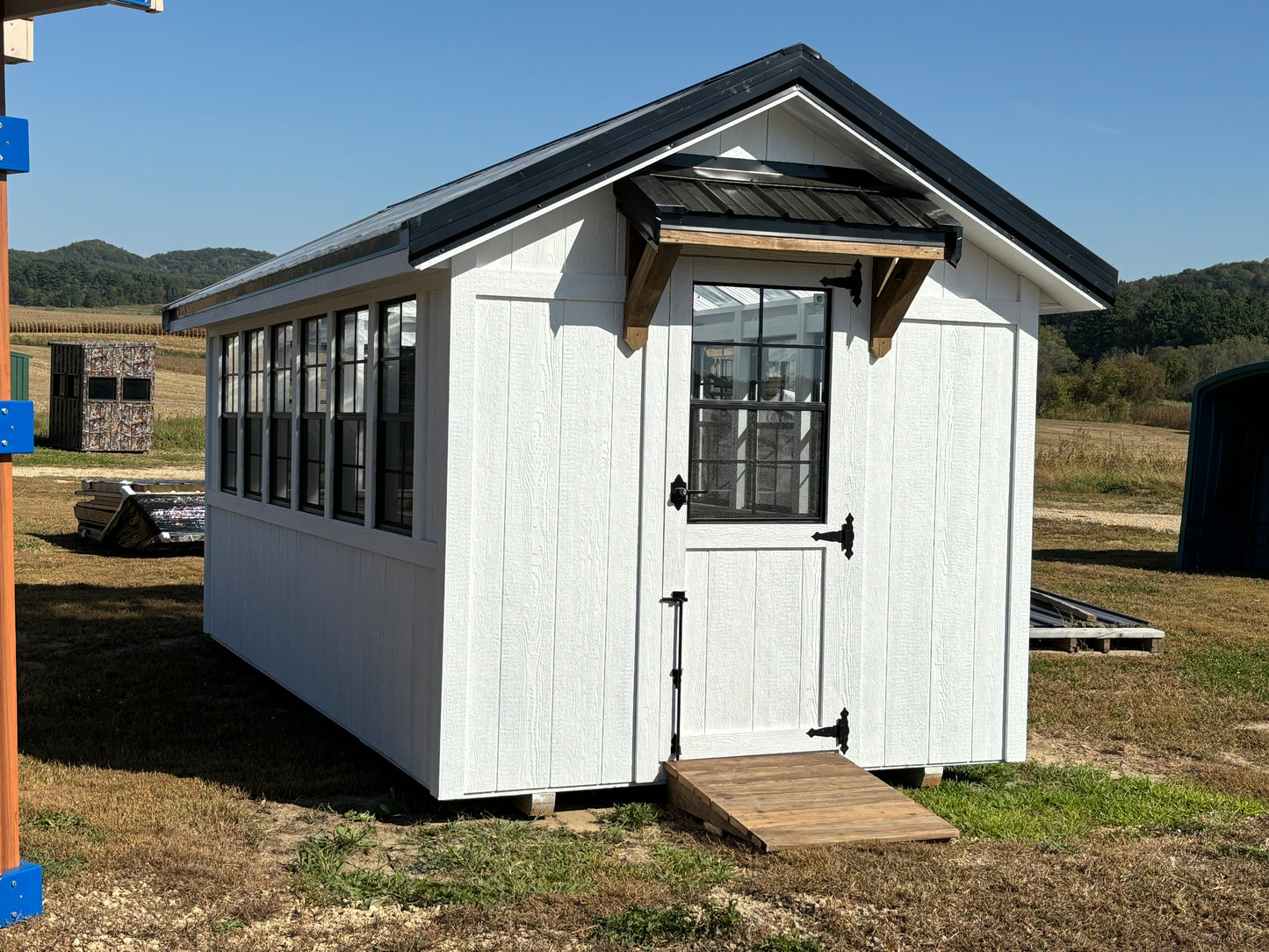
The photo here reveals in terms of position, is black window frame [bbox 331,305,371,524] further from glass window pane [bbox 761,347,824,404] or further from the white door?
glass window pane [bbox 761,347,824,404]

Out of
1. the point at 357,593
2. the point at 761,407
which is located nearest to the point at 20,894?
the point at 357,593

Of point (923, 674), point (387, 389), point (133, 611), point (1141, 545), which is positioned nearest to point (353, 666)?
point (387, 389)

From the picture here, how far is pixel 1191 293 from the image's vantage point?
75.1m

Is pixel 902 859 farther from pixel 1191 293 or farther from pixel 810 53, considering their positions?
pixel 1191 293

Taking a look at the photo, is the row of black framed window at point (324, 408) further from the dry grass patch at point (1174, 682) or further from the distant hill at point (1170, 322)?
the distant hill at point (1170, 322)

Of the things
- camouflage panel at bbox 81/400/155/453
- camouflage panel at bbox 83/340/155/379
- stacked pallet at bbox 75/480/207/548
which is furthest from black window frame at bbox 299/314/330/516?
camouflage panel at bbox 81/400/155/453

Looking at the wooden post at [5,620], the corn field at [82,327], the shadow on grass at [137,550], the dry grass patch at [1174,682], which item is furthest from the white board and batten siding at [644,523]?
the corn field at [82,327]

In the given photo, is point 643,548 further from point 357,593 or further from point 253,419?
point 253,419

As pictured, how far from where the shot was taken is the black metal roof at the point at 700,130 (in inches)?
222

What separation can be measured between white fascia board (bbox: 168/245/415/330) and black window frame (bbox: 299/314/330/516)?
23 cm

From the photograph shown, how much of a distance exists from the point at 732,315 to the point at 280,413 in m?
3.71

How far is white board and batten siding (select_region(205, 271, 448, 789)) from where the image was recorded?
616cm

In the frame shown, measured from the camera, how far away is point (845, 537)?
655 cm

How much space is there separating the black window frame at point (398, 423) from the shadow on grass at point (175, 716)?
4.42 ft
